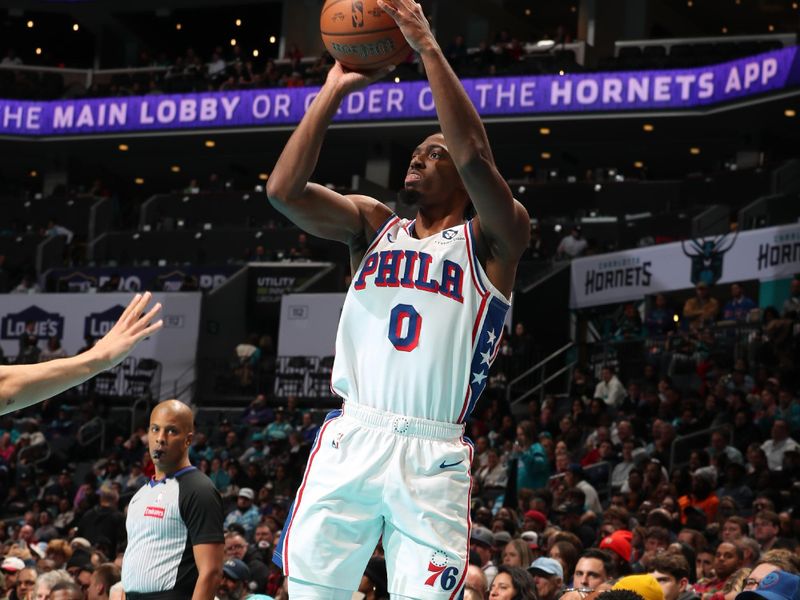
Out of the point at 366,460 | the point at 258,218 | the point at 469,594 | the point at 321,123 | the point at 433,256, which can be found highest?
the point at 258,218

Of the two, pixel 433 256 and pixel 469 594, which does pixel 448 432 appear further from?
pixel 469 594

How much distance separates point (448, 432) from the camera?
16.1 ft

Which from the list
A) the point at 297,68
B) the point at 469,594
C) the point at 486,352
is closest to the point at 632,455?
the point at 469,594

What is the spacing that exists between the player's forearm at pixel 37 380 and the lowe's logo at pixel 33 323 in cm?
2419

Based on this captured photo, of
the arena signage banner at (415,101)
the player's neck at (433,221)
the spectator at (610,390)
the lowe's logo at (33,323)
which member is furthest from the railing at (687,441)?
the lowe's logo at (33,323)

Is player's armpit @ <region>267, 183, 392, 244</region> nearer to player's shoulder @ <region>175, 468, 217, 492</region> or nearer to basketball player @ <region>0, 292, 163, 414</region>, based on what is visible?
basketball player @ <region>0, 292, 163, 414</region>

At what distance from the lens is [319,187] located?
200 inches

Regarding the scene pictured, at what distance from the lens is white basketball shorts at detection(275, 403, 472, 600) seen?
4703 mm

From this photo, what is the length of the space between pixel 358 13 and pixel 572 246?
21.1m

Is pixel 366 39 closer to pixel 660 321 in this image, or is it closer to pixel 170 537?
pixel 170 537

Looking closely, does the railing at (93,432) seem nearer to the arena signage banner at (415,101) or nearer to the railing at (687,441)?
the arena signage banner at (415,101)

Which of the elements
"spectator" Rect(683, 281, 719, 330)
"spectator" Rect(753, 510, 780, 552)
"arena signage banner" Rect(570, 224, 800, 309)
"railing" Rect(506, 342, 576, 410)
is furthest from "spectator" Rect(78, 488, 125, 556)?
"arena signage banner" Rect(570, 224, 800, 309)

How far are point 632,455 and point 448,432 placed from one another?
1124 centimetres

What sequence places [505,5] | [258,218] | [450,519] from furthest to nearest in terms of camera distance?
1. [505,5]
2. [258,218]
3. [450,519]
